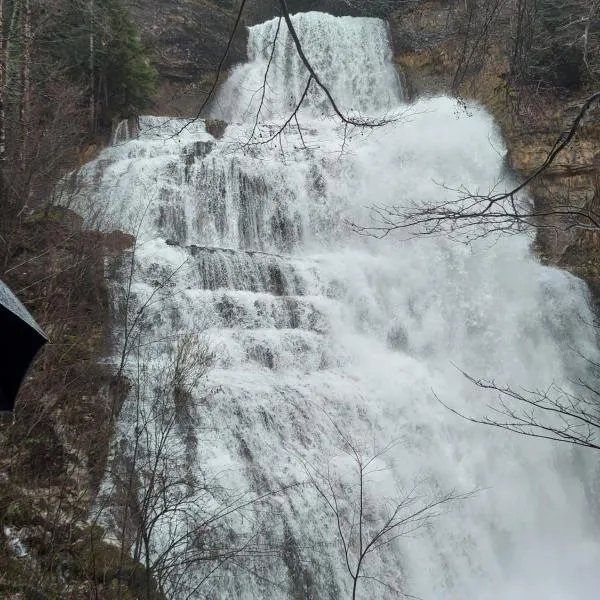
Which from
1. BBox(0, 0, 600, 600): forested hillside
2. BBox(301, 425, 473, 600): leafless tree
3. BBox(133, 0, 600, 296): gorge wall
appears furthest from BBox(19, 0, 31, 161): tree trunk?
BBox(301, 425, 473, 600): leafless tree

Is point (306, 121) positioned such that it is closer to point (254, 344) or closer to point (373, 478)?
point (254, 344)

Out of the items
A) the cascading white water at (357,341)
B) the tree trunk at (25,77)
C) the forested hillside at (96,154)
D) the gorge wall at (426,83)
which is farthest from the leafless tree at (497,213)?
the tree trunk at (25,77)

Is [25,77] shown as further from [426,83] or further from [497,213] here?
[426,83]

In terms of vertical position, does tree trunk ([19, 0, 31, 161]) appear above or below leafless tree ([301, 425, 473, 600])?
above

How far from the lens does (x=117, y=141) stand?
1645cm

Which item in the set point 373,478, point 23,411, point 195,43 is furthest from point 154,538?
point 195,43

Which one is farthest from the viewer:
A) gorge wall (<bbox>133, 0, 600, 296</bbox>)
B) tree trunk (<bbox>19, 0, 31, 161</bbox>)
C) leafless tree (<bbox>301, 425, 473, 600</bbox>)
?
gorge wall (<bbox>133, 0, 600, 296</bbox>)

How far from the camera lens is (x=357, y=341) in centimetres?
1124

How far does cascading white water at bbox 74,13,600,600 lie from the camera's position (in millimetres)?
7441

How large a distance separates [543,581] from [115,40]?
1772cm

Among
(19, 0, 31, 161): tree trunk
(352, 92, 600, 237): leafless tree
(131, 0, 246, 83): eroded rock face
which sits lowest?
(352, 92, 600, 237): leafless tree

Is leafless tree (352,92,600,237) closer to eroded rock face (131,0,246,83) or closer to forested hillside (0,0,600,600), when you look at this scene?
forested hillside (0,0,600,600)

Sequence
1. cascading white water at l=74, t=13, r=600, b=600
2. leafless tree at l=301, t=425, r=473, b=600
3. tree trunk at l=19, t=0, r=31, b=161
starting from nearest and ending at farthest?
leafless tree at l=301, t=425, r=473, b=600 → cascading white water at l=74, t=13, r=600, b=600 → tree trunk at l=19, t=0, r=31, b=161

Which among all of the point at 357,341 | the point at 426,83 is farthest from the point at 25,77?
the point at 426,83
